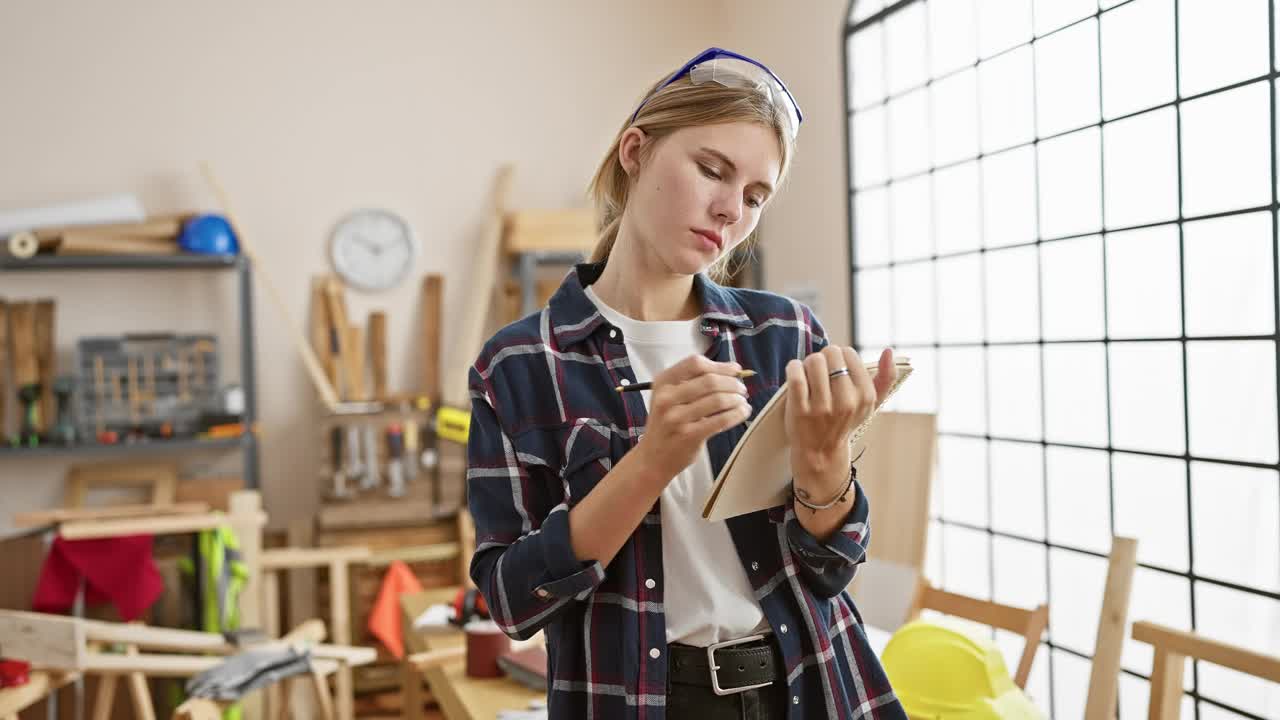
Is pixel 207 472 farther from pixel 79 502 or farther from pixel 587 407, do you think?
pixel 587 407

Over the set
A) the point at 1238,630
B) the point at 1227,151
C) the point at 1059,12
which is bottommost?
the point at 1238,630

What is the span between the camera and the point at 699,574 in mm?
1048

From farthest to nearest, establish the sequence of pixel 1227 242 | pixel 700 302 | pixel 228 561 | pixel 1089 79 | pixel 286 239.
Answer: pixel 286 239
pixel 228 561
pixel 1089 79
pixel 1227 242
pixel 700 302

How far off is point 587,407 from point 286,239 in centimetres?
381

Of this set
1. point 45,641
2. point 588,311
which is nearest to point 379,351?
point 45,641

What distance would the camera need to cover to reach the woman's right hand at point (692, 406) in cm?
90

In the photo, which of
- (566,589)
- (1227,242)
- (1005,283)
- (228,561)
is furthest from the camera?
(228,561)

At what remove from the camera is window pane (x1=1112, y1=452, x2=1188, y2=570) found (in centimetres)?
267

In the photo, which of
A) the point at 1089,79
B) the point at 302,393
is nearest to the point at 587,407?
the point at 1089,79

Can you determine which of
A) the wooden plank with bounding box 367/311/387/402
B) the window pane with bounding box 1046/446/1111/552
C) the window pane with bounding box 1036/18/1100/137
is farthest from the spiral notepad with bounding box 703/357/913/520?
the wooden plank with bounding box 367/311/387/402

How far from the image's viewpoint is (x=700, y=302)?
3.89 ft

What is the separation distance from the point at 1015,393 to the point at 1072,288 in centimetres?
44

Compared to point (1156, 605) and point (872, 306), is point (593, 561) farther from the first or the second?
point (872, 306)

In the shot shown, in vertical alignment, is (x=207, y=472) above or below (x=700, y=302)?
below
